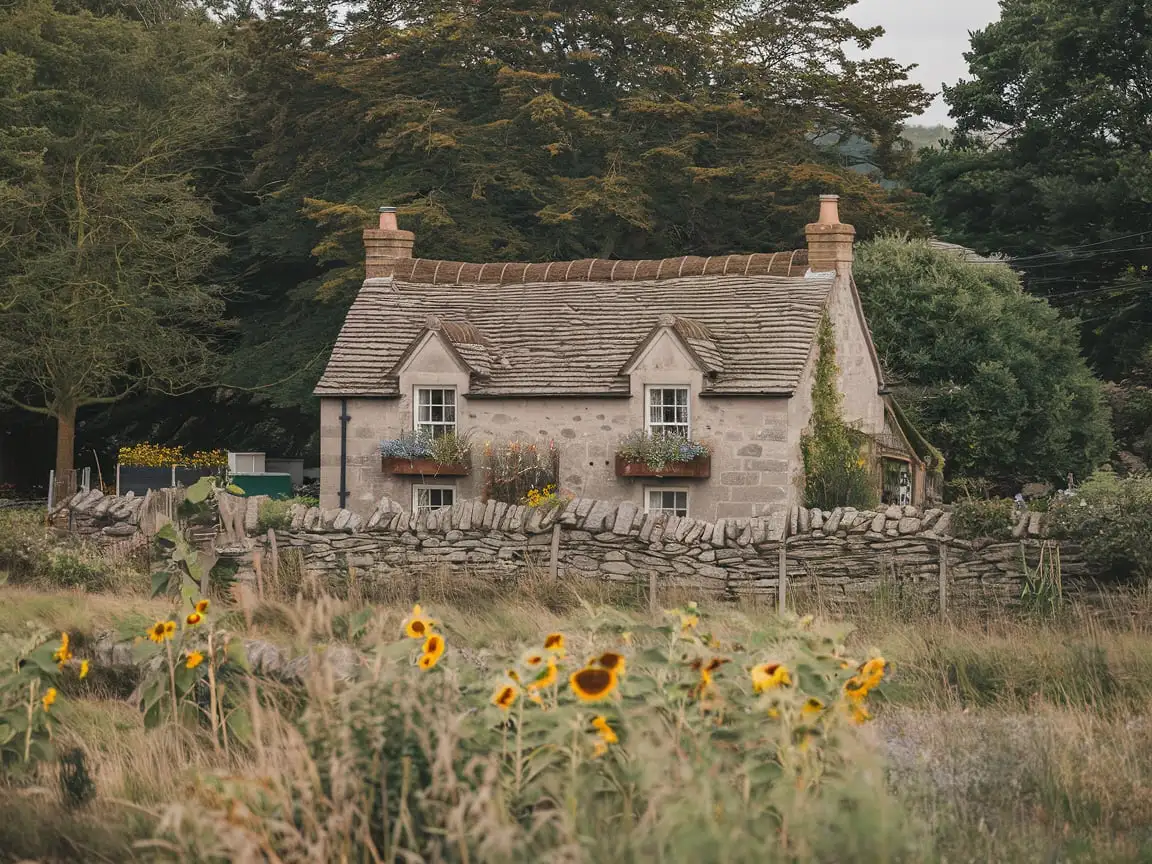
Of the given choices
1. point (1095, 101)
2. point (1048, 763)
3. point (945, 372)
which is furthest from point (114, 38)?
point (1048, 763)

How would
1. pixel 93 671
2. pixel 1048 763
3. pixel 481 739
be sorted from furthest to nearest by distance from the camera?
pixel 93 671, pixel 1048 763, pixel 481 739

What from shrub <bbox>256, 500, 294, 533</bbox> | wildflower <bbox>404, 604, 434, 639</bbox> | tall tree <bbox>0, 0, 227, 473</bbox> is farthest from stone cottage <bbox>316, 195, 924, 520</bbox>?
wildflower <bbox>404, 604, 434, 639</bbox>

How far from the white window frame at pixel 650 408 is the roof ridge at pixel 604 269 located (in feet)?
12.4

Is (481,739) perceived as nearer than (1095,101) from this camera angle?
Yes

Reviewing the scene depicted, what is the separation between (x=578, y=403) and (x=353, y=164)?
15.7 metres

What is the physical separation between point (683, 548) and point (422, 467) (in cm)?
914

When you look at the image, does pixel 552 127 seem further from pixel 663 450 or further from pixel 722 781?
pixel 722 781

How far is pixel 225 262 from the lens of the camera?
4053cm

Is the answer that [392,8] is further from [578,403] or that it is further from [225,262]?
[578,403]

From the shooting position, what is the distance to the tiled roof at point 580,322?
81.1ft

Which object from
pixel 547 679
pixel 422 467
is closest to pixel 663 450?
pixel 422 467

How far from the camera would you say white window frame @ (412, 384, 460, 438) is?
2567cm

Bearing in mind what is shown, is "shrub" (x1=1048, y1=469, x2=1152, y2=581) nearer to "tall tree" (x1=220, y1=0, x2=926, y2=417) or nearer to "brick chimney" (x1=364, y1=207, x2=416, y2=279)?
"brick chimney" (x1=364, y1=207, x2=416, y2=279)

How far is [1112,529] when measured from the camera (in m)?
15.4
